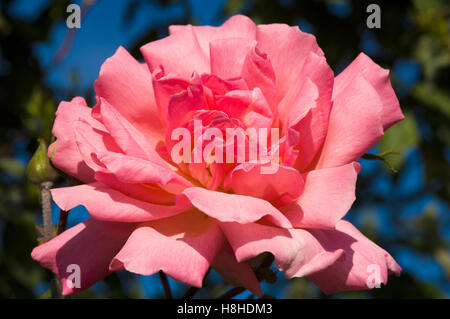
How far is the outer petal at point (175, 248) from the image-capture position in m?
0.76

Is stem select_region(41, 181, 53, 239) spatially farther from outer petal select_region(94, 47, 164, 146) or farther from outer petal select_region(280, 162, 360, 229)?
outer petal select_region(280, 162, 360, 229)

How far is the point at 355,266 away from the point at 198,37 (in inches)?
21.1

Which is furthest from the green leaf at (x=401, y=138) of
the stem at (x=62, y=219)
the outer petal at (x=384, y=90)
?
the stem at (x=62, y=219)

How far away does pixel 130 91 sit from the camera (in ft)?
3.28

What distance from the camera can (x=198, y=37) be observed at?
1086 mm

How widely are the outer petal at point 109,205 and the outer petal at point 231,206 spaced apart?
0.05 m

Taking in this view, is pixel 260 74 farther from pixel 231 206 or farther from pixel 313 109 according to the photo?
pixel 231 206

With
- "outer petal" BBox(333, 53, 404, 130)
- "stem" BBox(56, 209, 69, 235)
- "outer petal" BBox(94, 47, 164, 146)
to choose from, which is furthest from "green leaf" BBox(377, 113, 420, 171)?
"stem" BBox(56, 209, 69, 235)

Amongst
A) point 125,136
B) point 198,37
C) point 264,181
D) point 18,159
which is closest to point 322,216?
point 264,181

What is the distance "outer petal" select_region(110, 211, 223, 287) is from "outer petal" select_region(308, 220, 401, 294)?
0.16 metres

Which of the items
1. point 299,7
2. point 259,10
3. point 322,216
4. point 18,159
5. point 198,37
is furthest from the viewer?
point 18,159

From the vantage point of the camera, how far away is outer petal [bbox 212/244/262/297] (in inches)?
33.2

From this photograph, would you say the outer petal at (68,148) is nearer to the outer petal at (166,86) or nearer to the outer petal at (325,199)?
the outer petal at (166,86)

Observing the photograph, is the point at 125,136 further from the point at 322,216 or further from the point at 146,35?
the point at 146,35
